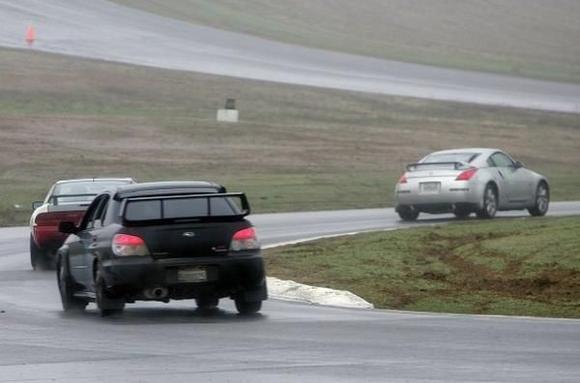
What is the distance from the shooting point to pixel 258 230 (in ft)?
98.1

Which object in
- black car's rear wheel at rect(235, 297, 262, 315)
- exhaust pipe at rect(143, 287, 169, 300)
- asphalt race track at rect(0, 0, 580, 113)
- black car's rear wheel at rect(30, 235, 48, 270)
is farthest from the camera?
asphalt race track at rect(0, 0, 580, 113)

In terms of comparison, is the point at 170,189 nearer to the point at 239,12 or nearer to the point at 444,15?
the point at 239,12

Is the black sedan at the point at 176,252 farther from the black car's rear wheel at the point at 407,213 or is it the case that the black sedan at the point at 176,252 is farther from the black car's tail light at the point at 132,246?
the black car's rear wheel at the point at 407,213

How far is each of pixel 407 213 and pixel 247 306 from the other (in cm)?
1488

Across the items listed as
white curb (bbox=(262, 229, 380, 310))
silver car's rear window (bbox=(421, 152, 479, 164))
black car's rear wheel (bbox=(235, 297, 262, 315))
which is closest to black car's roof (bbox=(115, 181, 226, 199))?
black car's rear wheel (bbox=(235, 297, 262, 315))

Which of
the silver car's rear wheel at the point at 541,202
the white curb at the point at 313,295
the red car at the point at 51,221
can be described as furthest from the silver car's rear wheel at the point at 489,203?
the white curb at the point at 313,295

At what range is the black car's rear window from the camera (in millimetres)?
16734

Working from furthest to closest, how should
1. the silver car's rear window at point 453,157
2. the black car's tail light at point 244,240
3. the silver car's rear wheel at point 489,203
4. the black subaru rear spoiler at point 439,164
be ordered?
the silver car's rear window at point 453,157 < the black subaru rear spoiler at point 439,164 < the silver car's rear wheel at point 489,203 < the black car's tail light at point 244,240

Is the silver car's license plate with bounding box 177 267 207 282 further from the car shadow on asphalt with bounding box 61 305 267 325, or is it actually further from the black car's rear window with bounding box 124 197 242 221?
the black car's rear window with bounding box 124 197 242 221

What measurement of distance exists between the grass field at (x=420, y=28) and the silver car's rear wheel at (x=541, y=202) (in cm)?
3062

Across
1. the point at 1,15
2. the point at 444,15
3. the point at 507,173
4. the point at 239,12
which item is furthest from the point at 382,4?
the point at 507,173

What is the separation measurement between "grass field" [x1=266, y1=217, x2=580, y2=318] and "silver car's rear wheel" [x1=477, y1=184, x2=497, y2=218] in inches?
178

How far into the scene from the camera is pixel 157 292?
16375 millimetres

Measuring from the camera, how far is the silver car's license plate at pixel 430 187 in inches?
1211
